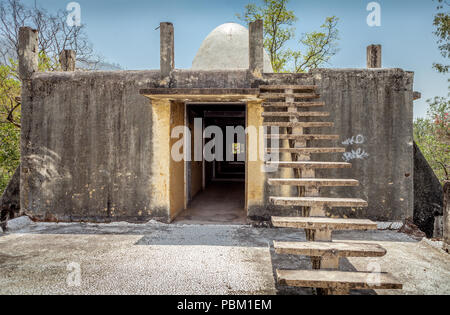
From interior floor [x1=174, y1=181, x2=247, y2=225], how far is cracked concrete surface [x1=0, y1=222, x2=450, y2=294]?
23.4 inches

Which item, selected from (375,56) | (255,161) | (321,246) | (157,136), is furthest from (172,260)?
(375,56)

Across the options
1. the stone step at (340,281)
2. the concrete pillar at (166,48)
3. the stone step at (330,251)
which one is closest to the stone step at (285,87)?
the concrete pillar at (166,48)

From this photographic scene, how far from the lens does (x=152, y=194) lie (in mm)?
6223

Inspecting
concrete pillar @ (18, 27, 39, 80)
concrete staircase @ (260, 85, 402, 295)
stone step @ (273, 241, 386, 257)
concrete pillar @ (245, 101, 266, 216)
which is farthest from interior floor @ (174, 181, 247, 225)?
concrete pillar @ (18, 27, 39, 80)

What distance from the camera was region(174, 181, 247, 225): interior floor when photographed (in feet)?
22.2

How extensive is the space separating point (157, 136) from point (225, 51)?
6122 millimetres

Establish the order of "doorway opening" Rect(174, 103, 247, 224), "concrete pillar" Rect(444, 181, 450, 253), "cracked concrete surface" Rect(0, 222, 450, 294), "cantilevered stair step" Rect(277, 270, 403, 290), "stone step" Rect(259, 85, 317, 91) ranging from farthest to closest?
"doorway opening" Rect(174, 103, 247, 224)
"stone step" Rect(259, 85, 317, 91)
"concrete pillar" Rect(444, 181, 450, 253)
"cracked concrete surface" Rect(0, 222, 450, 294)
"cantilevered stair step" Rect(277, 270, 403, 290)

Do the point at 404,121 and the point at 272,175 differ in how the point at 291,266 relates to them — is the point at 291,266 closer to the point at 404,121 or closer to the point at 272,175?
the point at 272,175

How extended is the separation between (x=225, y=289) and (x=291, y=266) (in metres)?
1.19

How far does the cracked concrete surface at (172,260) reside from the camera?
3463mm

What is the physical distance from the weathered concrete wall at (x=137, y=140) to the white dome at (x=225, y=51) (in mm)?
4351

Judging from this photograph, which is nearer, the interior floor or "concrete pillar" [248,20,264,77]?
"concrete pillar" [248,20,264,77]

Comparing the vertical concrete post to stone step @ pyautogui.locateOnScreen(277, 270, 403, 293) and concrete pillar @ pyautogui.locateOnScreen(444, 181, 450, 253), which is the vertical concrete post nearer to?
concrete pillar @ pyautogui.locateOnScreen(444, 181, 450, 253)
